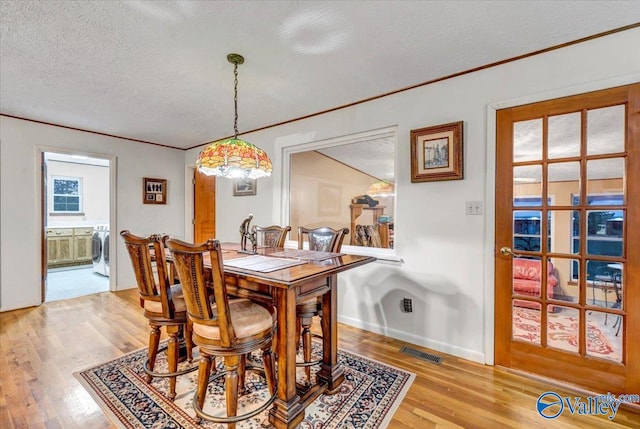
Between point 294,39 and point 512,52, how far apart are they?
155 centimetres

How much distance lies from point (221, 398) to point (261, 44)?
7.70 feet

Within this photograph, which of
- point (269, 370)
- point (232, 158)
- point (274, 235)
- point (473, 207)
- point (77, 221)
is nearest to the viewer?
point (269, 370)

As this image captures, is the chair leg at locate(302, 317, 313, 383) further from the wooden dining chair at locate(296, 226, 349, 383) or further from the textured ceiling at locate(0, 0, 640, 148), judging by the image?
the textured ceiling at locate(0, 0, 640, 148)

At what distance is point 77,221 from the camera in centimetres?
646

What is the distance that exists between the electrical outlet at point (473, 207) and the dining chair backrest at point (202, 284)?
1.95 m

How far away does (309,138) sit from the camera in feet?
11.4

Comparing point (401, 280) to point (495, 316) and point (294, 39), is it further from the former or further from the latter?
point (294, 39)

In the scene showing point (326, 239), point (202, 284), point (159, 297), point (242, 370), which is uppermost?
point (326, 239)

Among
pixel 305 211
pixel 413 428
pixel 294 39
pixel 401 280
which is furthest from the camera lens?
pixel 305 211

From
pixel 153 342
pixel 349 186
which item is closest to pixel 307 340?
pixel 153 342

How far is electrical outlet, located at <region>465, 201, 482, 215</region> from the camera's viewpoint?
7.64ft

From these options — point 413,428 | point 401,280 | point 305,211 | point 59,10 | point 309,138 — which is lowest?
point 413,428

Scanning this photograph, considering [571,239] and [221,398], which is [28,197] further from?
[571,239]

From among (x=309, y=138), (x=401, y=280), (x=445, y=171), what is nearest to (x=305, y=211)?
(x=309, y=138)
